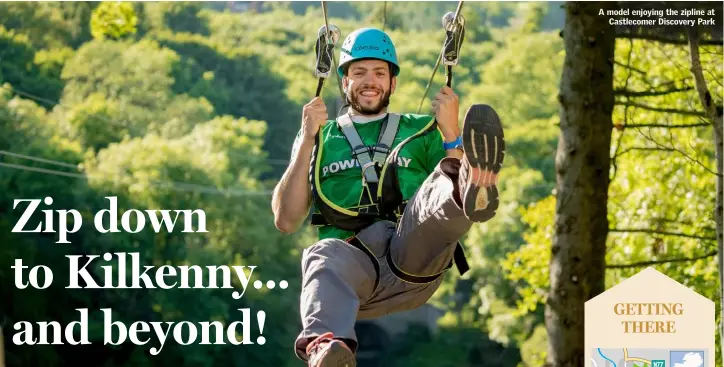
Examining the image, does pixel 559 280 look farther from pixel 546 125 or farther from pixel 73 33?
pixel 73 33

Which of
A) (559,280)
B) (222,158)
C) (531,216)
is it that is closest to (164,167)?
(222,158)

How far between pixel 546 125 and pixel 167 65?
40.1ft

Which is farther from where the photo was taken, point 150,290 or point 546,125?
point 546,125

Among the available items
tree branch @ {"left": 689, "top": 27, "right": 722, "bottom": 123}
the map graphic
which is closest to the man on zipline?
the map graphic

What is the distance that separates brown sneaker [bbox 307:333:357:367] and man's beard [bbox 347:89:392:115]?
2.92 ft

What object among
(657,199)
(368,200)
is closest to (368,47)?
(368,200)

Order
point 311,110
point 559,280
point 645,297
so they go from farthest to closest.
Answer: point 559,280
point 645,297
point 311,110

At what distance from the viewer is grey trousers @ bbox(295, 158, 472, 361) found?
366 centimetres

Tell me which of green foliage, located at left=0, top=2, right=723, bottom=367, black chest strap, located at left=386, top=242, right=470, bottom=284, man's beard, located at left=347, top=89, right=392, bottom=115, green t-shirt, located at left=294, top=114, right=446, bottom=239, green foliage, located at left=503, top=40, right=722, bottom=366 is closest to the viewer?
black chest strap, located at left=386, top=242, right=470, bottom=284

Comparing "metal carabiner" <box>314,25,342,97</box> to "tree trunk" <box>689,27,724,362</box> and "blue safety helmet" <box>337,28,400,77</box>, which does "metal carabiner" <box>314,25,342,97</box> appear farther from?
"tree trunk" <box>689,27,724,362</box>

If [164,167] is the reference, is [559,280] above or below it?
below

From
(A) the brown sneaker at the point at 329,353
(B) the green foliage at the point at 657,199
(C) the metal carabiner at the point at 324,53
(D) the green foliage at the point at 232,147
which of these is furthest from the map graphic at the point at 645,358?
(D) the green foliage at the point at 232,147

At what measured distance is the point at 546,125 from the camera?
36.6m

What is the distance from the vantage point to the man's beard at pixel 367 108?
4.23m
